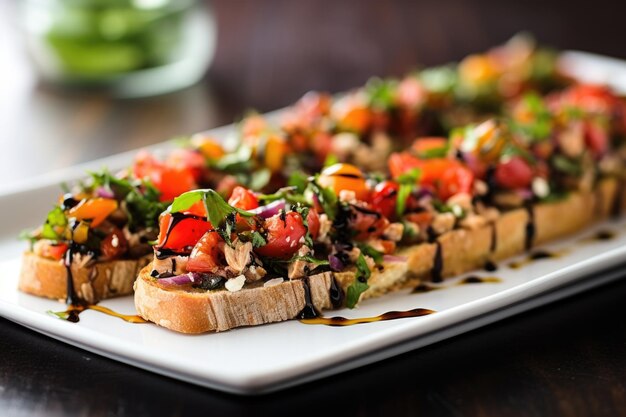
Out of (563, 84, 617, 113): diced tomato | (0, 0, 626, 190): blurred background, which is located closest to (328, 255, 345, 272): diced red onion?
(563, 84, 617, 113): diced tomato

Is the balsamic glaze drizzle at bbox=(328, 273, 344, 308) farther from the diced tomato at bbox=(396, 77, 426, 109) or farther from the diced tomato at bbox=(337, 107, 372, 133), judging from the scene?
the diced tomato at bbox=(396, 77, 426, 109)

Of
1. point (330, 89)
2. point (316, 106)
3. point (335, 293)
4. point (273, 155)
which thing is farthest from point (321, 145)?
point (330, 89)

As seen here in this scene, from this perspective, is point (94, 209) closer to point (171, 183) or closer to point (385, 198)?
point (171, 183)

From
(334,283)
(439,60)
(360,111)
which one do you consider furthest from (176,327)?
(439,60)

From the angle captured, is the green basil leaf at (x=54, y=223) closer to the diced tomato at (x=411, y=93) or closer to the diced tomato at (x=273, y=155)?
the diced tomato at (x=273, y=155)

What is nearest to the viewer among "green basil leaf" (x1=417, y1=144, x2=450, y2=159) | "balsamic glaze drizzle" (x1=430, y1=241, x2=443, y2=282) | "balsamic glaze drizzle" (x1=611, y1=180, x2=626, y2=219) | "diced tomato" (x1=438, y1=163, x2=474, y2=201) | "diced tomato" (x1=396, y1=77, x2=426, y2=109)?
"balsamic glaze drizzle" (x1=430, y1=241, x2=443, y2=282)

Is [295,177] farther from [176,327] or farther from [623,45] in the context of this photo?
[623,45]
